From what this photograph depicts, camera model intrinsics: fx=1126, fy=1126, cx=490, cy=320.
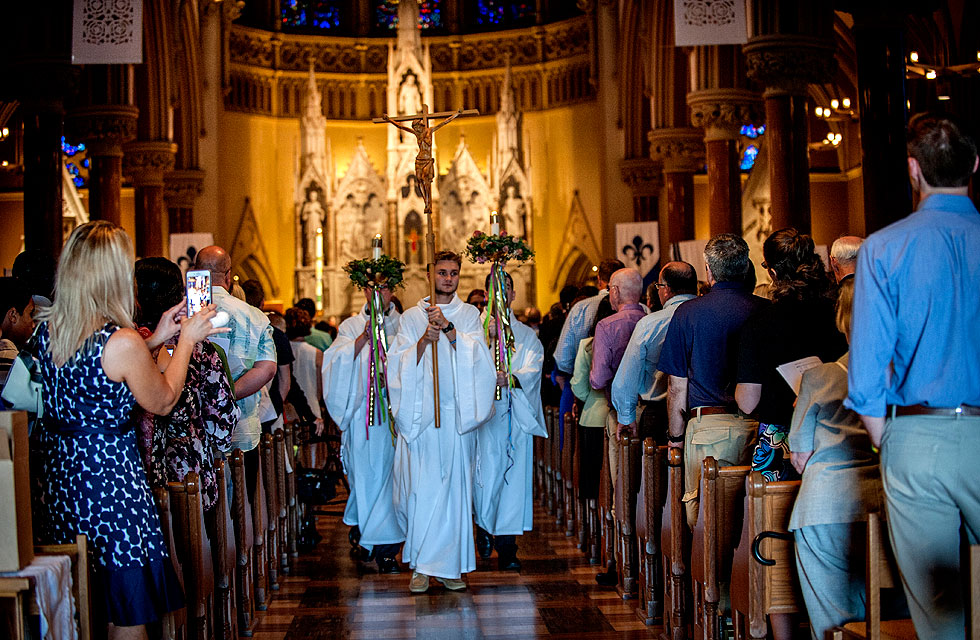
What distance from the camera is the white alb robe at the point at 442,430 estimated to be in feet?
21.8

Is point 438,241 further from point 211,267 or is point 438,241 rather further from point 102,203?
point 211,267

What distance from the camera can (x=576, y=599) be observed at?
6.49 meters

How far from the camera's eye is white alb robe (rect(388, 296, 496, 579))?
21.8 ft

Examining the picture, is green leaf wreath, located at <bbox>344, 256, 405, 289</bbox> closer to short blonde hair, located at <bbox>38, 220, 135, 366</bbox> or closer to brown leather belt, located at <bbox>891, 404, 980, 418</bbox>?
short blonde hair, located at <bbox>38, 220, 135, 366</bbox>

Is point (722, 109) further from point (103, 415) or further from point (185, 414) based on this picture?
point (103, 415)

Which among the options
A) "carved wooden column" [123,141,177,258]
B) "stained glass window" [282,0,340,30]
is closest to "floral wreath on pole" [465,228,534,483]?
"carved wooden column" [123,141,177,258]

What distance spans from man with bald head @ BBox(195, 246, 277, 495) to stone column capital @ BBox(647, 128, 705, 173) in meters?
14.6

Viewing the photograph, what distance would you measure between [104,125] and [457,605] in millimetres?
12790

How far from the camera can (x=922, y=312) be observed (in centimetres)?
309

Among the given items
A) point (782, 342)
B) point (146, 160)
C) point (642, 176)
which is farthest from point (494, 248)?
point (642, 176)

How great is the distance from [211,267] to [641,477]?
2637 mm

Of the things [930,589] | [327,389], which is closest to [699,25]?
[327,389]

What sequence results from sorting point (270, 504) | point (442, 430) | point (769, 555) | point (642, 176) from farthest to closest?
point (642, 176) → point (270, 504) → point (442, 430) → point (769, 555)

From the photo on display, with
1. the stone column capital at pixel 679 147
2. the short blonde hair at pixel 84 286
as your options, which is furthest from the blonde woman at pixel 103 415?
the stone column capital at pixel 679 147
